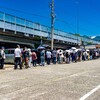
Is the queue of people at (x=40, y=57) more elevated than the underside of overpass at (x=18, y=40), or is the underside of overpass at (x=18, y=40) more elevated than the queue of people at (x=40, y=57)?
the underside of overpass at (x=18, y=40)

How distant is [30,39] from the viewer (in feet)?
141

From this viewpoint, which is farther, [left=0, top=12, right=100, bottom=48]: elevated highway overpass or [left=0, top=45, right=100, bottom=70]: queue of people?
[left=0, top=12, right=100, bottom=48]: elevated highway overpass

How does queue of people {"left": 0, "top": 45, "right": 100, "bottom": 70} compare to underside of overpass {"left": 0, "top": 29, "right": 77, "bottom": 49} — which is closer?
queue of people {"left": 0, "top": 45, "right": 100, "bottom": 70}

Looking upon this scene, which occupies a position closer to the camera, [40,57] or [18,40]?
[40,57]

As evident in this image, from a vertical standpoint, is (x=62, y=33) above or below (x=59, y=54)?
above

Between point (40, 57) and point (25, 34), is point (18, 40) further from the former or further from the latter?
point (40, 57)

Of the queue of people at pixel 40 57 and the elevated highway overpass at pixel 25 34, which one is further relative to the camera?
the elevated highway overpass at pixel 25 34

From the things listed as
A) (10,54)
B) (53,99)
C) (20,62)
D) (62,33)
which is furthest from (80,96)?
(62,33)

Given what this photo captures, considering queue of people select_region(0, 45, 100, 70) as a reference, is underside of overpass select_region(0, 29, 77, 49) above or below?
above

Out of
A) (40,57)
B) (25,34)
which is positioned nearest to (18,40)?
(25,34)

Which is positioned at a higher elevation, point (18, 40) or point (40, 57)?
point (18, 40)

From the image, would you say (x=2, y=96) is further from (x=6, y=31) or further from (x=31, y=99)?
(x=6, y=31)

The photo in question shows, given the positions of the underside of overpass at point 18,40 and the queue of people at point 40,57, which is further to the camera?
the underside of overpass at point 18,40

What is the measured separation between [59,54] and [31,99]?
21562 millimetres
